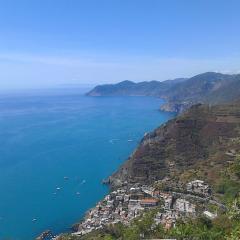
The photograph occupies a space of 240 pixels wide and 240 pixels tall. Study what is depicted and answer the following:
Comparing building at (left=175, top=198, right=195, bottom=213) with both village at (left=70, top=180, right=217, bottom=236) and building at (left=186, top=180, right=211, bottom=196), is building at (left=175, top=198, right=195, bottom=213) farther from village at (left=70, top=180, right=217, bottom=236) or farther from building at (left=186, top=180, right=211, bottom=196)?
building at (left=186, top=180, right=211, bottom=196)

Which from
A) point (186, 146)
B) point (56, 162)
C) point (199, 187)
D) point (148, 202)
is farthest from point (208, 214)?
point (56, 162)

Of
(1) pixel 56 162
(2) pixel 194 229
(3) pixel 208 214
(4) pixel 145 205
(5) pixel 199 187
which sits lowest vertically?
(1) pixel 56 162

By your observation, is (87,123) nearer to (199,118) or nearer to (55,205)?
(199,118)

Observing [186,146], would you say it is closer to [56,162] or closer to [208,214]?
[56,162]

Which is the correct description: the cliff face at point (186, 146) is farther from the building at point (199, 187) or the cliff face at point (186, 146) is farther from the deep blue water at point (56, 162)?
the building at point (199, 187)

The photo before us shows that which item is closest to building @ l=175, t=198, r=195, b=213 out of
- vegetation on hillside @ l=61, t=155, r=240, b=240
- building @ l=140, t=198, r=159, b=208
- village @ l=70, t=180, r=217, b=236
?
village @ l=70, t=180, r=217, b=236

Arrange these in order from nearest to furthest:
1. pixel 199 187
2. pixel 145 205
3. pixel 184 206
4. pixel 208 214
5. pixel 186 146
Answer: pixel 208 214, pixel 184 206, pixel 145 205, pixel 199 187, pixel 186 146

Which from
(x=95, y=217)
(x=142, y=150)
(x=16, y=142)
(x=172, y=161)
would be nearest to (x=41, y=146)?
(x=16, y=142)
